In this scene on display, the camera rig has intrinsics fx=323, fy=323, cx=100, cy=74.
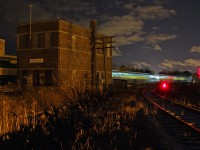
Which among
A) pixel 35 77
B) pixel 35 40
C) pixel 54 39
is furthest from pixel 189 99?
pixel 35 40

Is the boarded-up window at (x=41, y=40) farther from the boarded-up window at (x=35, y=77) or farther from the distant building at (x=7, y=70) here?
the distant building at (x=7, y=70)

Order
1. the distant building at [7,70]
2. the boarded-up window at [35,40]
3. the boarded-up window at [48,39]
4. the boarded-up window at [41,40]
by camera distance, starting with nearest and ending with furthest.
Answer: the boarded-up window at [48,39], the boarded-up window at [41,40], the boarded-up window at [35,40], the distant building at [7,70]

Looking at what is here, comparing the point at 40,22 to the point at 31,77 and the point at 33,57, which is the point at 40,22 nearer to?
the point at 33,57

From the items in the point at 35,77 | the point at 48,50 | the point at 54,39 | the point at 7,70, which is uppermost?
the point at 54,39

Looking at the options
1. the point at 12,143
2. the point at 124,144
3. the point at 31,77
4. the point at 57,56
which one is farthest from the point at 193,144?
the point at 31,77

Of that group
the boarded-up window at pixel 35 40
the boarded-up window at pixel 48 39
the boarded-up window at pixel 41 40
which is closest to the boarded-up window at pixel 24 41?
the boarded-up window at pixel 35 40

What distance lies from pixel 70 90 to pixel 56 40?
2710cm

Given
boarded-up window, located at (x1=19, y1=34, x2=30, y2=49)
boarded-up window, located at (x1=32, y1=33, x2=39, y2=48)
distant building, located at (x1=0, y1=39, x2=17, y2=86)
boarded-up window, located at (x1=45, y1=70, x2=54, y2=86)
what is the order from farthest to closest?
1. distant building, located at (x1=0, y1=39, x2=17, y2=86)
2. boarded-up window, located at (x1=19, y1=34, x2=30, y2=49)
3. boarded-up window, located at (x1=32, y1=33, x2=39, y2=48)
4. boarded-up window, located at (x1=45, y1=70, x2=54, y2=86)

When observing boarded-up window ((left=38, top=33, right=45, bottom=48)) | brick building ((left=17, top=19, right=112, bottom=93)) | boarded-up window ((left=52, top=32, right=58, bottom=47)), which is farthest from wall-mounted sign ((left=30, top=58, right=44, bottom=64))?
boarded-up window ((left=52, top=32, right=58, bottom=47))

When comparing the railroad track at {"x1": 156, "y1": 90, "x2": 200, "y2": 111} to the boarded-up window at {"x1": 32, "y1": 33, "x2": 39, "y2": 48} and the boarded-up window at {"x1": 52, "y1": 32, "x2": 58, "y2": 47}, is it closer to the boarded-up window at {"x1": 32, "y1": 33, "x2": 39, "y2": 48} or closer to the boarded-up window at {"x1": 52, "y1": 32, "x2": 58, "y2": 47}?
the boarded-up window at {"x1": 52, "y1": 32, "x2": 58, "y2": 47}

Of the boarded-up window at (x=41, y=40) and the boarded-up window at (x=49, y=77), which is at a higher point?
the boarded-up window at (x=41, y=40)

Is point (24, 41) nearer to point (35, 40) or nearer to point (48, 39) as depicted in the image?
point (35, 40)

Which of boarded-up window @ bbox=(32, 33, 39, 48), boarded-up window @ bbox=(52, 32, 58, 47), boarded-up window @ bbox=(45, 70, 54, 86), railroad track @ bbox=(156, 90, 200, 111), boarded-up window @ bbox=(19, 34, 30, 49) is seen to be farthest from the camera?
boarded-up window @ bbox=(19, 34, 30, 49)

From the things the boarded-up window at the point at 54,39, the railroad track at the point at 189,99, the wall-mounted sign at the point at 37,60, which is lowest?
the railroad track at the point at 189,99
